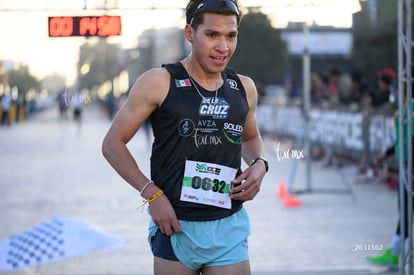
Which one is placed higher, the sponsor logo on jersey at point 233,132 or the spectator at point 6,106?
the sponsor logo on jersey at point 233,132

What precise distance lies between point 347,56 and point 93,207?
185 ft

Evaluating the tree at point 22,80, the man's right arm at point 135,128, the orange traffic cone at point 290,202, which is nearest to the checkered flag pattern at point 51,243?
the orange traffic cone at point 290,202

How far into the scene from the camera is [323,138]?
61.3 ft

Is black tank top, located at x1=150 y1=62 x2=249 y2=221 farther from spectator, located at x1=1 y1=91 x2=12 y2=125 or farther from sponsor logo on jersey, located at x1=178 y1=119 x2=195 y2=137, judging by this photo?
spectator, located at x1=1 y1=91 x2=12 y2=125

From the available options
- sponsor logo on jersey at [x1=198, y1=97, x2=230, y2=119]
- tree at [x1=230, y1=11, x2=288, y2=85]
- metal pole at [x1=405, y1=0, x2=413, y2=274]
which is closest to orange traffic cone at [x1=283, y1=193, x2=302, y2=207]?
metal pole at [x1=405, y1=0, x2=413, y2=274]

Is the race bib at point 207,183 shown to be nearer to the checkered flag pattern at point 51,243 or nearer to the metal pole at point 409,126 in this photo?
the metal pole at point 409,126

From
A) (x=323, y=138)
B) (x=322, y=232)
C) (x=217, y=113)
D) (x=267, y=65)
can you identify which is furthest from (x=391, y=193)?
(x=267, y=65)

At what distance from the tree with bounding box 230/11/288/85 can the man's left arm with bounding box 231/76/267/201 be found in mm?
41265

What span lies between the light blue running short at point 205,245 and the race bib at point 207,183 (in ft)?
0.32

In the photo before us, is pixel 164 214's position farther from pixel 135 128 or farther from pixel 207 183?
pixel 135 128

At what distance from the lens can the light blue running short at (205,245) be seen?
3.56 m

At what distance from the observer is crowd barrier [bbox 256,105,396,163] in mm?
13930

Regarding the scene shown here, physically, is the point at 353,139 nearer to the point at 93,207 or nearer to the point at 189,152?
the point at 93,207

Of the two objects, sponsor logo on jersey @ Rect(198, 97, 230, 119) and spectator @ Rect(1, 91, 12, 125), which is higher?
sponsor logo on jersey @ Rect(198, 97, 230, 119)
